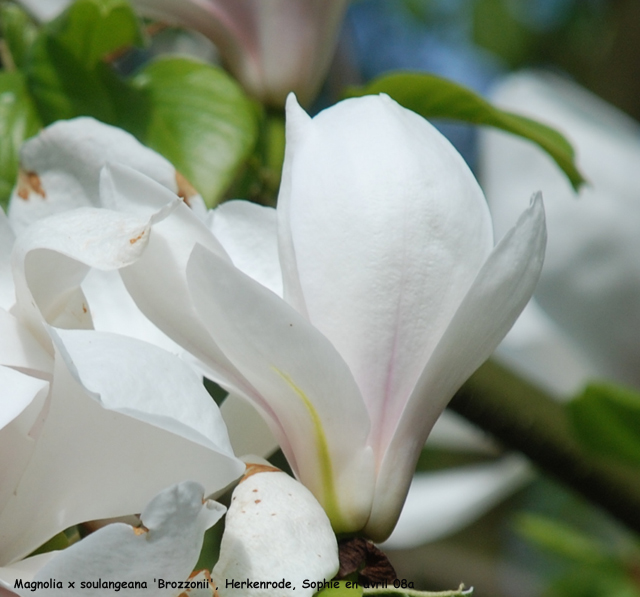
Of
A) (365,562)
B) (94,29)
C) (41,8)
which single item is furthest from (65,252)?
(41,8)

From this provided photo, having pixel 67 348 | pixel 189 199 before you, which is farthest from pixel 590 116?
pixel 67 348

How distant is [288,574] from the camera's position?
0.75 feet

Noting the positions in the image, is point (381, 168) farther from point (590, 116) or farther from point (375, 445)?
point (590, 116)

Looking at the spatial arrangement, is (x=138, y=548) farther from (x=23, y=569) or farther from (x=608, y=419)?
(x=608, y=419)

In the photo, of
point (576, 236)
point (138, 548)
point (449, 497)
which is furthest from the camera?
point (449, 497)

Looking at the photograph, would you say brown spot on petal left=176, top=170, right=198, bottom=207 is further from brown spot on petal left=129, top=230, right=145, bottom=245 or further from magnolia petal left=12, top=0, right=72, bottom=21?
magnolia petal left=12, top=0, right=72, bottom=21

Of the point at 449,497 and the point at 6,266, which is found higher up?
the point at 6,266

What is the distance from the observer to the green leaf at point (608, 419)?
573mm

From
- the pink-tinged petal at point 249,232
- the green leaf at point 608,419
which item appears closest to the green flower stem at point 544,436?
the green leaf at point 608,419

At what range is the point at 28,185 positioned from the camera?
1.06 feet

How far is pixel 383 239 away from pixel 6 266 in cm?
12

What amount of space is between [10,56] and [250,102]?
0.44 ft

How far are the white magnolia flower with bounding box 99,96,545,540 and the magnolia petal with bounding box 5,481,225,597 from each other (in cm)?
6

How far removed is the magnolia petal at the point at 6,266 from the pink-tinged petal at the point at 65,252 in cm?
2
